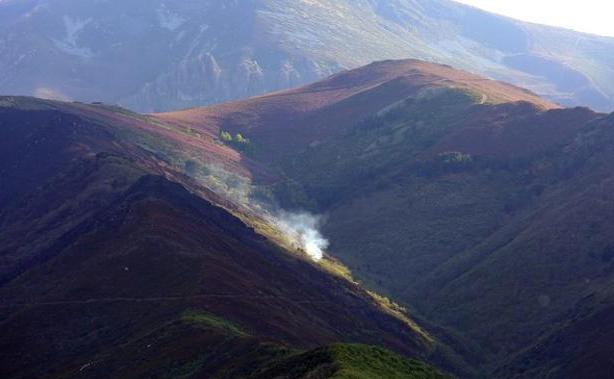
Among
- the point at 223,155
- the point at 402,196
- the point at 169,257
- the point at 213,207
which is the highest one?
the point at 169,257

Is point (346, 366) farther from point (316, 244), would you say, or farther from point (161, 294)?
point (316, 244)

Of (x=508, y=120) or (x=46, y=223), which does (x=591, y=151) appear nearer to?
(x=508, y=120)

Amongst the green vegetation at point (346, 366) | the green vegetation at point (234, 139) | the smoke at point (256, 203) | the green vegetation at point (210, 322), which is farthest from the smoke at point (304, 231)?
the green vegetation at point (346, 366)

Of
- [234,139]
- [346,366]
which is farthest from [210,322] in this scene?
[234,139]

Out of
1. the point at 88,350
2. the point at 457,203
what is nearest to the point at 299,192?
the point at 457,203

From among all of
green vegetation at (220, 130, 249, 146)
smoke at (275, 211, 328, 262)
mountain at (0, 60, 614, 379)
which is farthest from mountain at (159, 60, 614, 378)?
smoke at (275, 211, 328, 262)

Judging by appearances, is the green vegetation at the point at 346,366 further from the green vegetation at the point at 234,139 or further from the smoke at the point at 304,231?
the green vegetation at the point at 234,139
